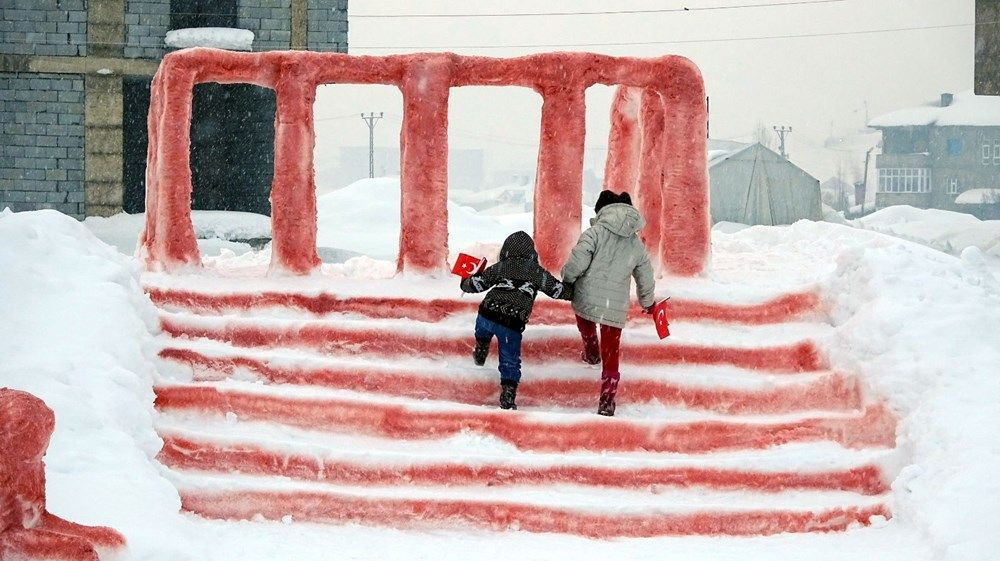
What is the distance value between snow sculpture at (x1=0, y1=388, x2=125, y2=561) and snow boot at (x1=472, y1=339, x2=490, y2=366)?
11.8 ft

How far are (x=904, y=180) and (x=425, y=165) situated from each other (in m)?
44.6

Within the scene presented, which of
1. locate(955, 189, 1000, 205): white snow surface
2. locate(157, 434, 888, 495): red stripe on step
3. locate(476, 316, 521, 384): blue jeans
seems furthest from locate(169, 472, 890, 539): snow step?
locate(955, 189, 1000, 205): white snow surface

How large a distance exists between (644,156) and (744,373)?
323 centimetres

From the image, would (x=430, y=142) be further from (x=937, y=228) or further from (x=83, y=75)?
(x=937, y=228)

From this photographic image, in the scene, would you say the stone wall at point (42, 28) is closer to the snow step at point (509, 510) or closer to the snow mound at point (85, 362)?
the snow mound at point (85, 362)

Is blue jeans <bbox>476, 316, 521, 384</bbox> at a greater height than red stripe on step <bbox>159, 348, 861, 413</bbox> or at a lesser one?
greater

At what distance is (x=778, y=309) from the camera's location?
10133 millimetres

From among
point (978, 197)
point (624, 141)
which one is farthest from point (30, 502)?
point (978, 197)

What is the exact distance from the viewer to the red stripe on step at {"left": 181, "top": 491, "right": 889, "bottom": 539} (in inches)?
303

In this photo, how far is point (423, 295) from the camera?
10.1m

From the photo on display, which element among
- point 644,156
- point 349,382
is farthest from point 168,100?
point 644,156

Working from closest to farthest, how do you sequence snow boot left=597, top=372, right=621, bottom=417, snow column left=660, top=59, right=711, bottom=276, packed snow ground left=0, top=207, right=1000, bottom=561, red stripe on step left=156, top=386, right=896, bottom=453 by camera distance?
1. packed snow ground left=0, top=207, right=1000, bottom=561
2. red stripe on step left=156, top=386, right=896, bottom=453
3. snow boot left=597, top=372, right=621, bottom=417
4. snow column left=660, top=59, right=711, bottom=276

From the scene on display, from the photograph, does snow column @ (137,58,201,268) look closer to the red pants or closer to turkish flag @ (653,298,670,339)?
the red pants

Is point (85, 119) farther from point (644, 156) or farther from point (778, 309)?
point (778, 309)
